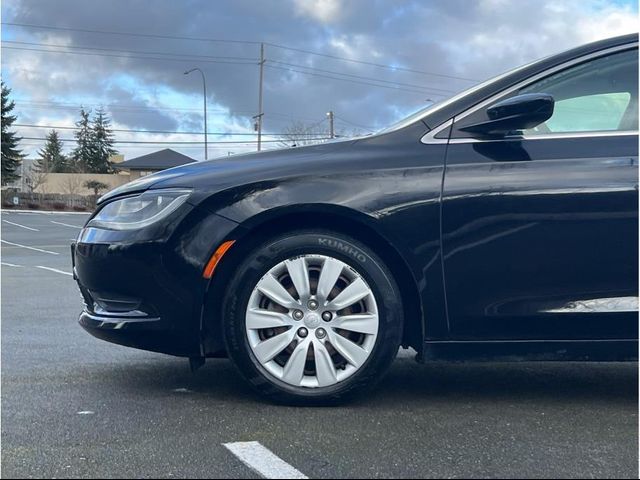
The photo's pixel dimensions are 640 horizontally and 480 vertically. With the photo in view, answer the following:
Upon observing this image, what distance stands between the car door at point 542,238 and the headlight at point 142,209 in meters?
1.26

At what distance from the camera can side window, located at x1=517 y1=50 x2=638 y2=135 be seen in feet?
11.0

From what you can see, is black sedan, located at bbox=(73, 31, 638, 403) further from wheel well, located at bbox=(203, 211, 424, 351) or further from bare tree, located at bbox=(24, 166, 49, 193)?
bare tree, located at bbox=(24, 166, 49, 193)

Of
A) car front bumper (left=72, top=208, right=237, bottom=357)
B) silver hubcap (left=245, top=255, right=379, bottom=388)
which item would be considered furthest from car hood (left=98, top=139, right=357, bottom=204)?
silver hubcap (left=245, top=255, right=379, bottom=388)

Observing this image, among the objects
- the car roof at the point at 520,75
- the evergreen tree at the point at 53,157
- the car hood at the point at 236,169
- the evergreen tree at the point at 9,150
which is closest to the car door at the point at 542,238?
the car roof at the point at 520,75

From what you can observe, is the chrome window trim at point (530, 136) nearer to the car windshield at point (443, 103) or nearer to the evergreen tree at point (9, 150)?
the car windshield at point (443, 103)

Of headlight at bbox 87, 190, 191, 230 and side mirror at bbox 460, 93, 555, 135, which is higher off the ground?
side mirror at bbox 460, 93, 555, 135

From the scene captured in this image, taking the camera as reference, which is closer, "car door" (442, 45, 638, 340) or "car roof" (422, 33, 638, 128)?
"car door" (442, 45, 638, 340)

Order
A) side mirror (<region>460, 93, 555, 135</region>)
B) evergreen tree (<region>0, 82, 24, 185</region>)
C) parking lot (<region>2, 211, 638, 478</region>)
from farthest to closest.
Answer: evergreen tree (<region>0, 82, 24, 185</region>)
side mirror (<region>460, 93, 555, 135</region>)
parking lot (<region>2, 211, 638, 478</region>)

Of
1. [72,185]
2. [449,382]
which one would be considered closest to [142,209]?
[449,382]

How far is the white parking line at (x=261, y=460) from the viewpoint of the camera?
2.45 m

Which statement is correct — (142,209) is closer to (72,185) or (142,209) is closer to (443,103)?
(443,103)

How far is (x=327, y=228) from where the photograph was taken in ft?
10.8

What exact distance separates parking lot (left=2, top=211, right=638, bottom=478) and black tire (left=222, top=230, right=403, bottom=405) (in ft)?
0.31

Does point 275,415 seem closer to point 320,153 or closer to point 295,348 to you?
point 295,348
